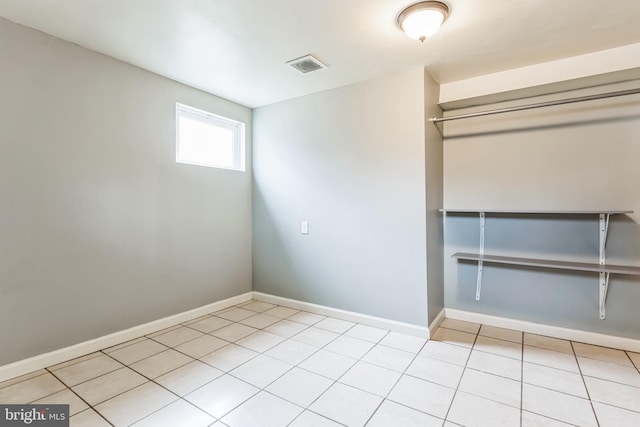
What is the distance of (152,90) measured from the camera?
271cm

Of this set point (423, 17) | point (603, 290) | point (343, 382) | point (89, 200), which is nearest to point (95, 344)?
point (89, 200)

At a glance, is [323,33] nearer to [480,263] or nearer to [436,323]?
[480,263]

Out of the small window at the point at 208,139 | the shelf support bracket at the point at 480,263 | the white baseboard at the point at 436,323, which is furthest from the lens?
the small window at the point at 208,139

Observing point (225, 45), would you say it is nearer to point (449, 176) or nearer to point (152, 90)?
point (152, 90)

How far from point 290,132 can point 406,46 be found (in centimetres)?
154

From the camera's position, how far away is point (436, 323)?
277 cm

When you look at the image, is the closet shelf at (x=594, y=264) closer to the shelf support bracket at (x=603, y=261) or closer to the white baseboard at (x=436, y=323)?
the shelf support bracket at (x=603, y=261)

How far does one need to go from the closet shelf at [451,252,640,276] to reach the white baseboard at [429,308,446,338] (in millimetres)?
600

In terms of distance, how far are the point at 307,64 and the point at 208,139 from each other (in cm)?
147

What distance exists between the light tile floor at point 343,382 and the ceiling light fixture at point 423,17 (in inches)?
88.8

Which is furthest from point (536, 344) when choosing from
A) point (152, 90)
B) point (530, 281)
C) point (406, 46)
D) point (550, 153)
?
point (152, 90)

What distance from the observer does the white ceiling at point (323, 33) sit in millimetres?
1794

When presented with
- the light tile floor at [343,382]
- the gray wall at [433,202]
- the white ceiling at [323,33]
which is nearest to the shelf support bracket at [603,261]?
the light tile floor at [343,382]

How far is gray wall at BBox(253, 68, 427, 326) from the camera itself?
2.63m
